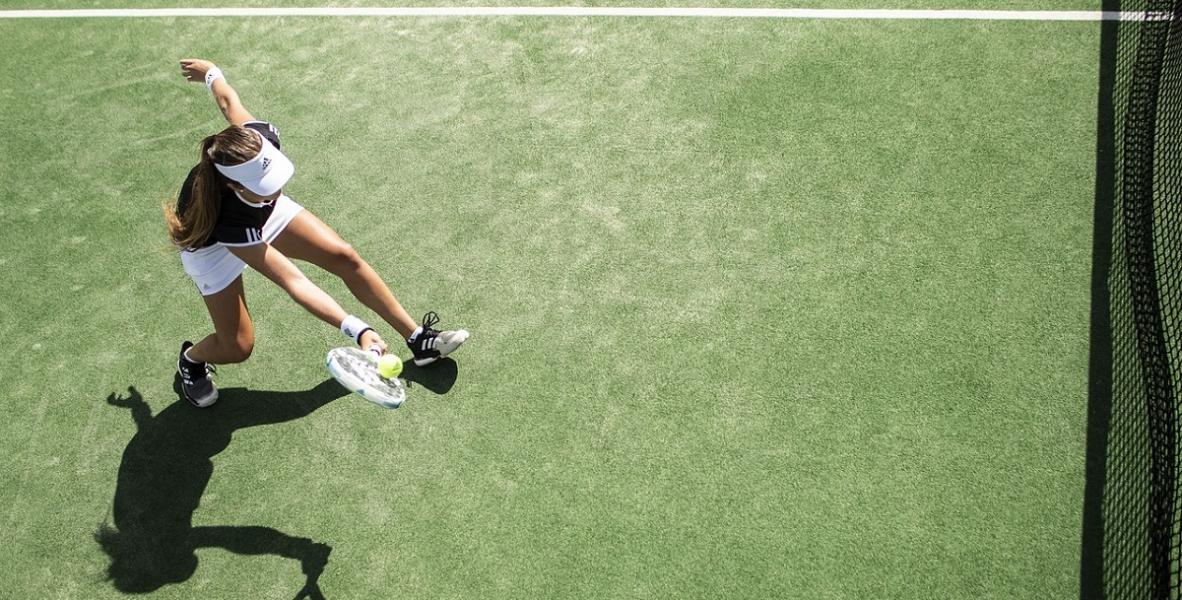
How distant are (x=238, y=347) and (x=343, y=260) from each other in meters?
0.87

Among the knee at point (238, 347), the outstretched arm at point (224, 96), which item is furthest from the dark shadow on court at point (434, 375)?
the outstretched arm at point (224, 96)

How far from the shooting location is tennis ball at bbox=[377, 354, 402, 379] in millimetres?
4504

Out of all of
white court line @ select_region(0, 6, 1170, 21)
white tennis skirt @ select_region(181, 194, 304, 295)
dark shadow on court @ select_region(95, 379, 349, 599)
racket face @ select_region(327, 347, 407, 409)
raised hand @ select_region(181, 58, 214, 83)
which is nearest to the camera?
racket face @ select_region(327, 347, 407, 409)

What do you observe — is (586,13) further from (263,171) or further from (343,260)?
(263,171)

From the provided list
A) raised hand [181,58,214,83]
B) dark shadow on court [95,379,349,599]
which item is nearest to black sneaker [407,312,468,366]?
dark shadow on court [95,379,349,599]

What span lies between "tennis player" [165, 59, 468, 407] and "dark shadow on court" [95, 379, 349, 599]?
22 cm

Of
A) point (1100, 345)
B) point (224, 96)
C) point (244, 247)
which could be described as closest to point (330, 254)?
point (244, 247)

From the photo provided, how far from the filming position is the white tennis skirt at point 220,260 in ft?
16.5

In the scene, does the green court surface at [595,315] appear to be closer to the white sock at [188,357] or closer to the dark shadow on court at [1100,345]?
the dark shadow on court at [1100,345]

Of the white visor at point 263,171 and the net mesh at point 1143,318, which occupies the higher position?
the white visor at point 263,171

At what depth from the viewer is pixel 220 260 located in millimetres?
5078

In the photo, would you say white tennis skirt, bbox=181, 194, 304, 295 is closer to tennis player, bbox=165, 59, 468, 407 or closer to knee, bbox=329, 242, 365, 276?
tennis player, bbox=165, 59, 468, 407

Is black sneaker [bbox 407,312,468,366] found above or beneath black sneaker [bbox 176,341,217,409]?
above

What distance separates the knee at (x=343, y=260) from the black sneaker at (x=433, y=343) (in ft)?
2.21
